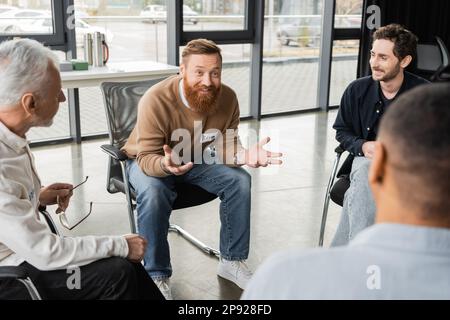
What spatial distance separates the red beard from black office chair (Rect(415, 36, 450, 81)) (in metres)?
4.65

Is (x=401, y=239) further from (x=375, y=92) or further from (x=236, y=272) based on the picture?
(x=375, y=92)

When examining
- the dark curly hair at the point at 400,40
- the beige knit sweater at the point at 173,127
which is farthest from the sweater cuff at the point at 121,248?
the dark curly hair at the point at 400,40

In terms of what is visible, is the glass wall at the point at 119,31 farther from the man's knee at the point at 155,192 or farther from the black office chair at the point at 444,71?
the black office chair at the point at 444,71

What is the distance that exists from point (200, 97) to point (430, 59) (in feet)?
16.8

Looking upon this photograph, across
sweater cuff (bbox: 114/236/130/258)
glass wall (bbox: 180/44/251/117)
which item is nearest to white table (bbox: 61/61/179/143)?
glass wall (bbox: 180/44/251/117)

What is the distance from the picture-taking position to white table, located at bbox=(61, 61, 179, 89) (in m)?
4.00

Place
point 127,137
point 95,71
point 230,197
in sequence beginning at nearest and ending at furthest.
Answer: point 230,197
point 127,137
point 95,71

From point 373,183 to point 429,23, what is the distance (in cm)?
705

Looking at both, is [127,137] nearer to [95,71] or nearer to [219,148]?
[219,148]

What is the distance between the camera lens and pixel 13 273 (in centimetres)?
152

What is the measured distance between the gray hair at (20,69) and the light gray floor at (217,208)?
1.27m

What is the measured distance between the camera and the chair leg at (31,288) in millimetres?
1588
